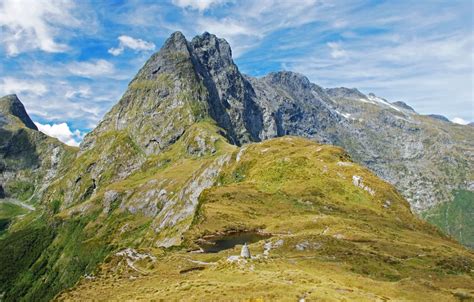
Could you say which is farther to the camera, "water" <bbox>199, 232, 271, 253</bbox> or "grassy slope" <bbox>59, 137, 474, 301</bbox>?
"water" <bbox>199, 232, 271, 253</bbox>

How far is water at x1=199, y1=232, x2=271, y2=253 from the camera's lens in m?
127

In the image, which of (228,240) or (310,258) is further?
(228,240)

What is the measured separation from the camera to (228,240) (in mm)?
137500

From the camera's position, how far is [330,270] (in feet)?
299

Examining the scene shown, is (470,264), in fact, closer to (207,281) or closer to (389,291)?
(389,291)

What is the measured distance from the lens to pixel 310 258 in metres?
103

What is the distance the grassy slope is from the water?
5.18 m

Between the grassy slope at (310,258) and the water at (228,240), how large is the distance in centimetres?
518

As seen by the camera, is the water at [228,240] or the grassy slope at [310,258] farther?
the water at [228,240]

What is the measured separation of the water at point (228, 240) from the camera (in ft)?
416

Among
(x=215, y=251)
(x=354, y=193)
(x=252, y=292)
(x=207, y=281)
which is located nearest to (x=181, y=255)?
(x=215, y=251)

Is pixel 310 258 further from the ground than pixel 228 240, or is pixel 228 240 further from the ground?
pixel 310 258

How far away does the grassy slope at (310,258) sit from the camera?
72.7 m

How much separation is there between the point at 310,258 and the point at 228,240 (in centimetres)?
4026
